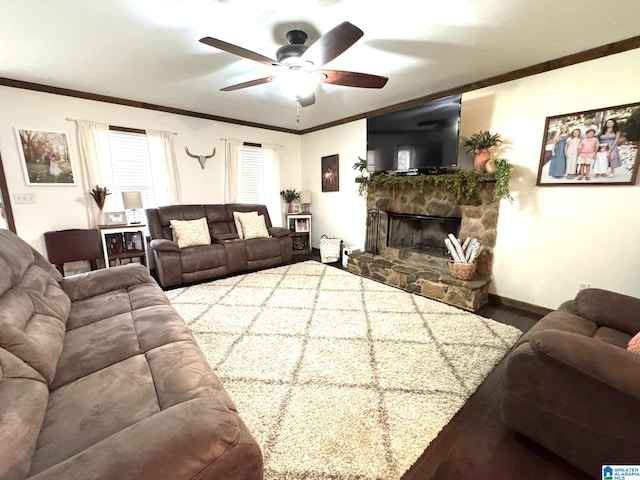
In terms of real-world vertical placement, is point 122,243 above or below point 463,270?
above

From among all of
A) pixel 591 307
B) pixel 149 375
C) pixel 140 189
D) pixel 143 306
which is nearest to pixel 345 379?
pixel 149 375

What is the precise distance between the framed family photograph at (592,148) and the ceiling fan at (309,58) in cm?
174

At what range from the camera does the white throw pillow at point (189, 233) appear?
3.67 m

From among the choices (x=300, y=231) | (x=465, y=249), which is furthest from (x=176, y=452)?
(x=300, y=231)

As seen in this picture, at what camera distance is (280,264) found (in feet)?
14.4

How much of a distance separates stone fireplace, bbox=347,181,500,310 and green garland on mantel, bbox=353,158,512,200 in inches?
3.6

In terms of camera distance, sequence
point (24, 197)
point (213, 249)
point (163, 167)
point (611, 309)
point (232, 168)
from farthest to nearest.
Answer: point (232, 168) → point (163, 167) → point (213, 249) → point (24, 197) → point (611, 309)

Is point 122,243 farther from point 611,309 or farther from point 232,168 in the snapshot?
point 611,309

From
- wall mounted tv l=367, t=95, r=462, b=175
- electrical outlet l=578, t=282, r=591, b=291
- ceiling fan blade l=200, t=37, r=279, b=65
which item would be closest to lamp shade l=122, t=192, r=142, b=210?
ceiling fan blade l=200, t=37, r=279, b=65

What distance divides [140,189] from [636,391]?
494 cm

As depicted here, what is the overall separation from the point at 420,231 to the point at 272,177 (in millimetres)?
2915

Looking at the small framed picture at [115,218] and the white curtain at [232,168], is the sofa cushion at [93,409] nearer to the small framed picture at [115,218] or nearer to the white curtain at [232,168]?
the small framed picture at [115,218]

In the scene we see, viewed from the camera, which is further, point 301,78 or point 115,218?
point 115,218

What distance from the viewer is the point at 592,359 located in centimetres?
108
